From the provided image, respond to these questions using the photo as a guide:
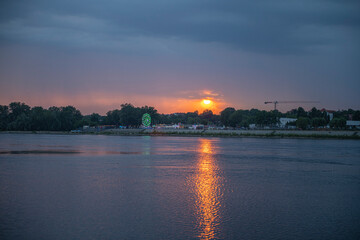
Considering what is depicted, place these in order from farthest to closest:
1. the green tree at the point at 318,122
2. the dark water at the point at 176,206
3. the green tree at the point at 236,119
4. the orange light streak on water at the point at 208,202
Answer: the green tree at the point at 236,119 < the green tree at the point at 318,122 < the orange light streak on water at the point at 208,202 < the dark water at the point at 176,206

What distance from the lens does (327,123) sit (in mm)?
151000

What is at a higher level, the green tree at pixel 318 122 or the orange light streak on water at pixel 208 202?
the green tree at pixel 318 122

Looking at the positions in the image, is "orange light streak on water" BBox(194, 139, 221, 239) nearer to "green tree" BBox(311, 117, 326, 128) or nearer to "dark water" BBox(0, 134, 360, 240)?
"dark water" BBox(0, 134, 360, 240)

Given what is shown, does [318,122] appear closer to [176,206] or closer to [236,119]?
[236,119]

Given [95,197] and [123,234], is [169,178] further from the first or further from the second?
[123,234]

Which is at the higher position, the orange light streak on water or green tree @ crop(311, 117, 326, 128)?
green tree @ crop(311, 117, 326, 128)

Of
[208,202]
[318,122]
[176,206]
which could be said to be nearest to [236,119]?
[318,122]

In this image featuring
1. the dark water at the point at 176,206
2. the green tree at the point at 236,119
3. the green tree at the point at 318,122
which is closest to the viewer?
the dark water at the point at 176,206

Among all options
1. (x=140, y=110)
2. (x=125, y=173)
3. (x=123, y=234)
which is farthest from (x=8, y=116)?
(x=123, y=234)

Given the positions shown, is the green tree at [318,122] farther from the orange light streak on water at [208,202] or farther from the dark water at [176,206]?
the orange light streak on water at [208,202]

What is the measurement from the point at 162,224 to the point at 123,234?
127 cm

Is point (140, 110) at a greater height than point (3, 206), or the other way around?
point (140, 110)

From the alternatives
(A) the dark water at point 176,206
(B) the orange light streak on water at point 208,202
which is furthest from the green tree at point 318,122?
(B) the orange light streak on water at point 208,202

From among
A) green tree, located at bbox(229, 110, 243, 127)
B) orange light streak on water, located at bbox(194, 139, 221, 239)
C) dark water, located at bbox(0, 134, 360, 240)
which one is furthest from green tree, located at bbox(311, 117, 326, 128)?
orange light streak on water, located at bbox(194, 139, 221, 239)
